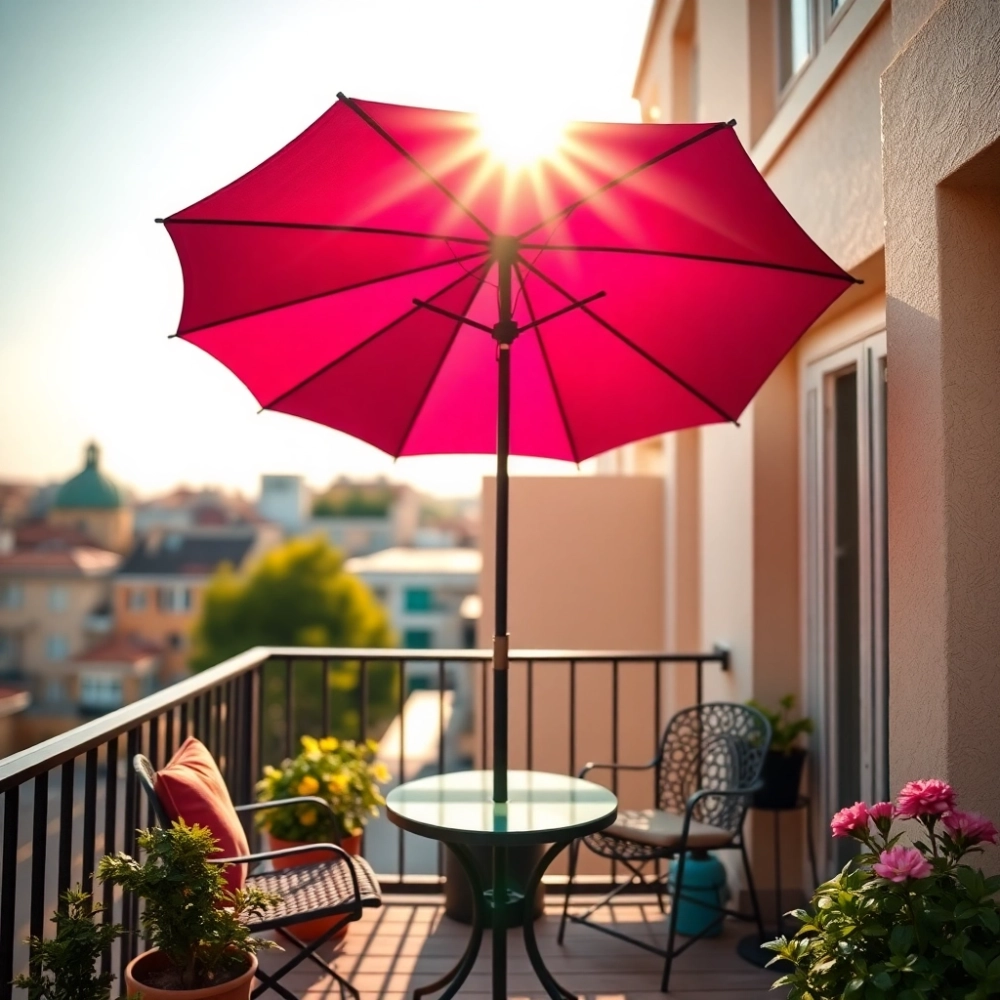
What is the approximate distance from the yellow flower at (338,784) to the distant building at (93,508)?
202 ft

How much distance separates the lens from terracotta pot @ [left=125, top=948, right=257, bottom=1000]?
2150 mm

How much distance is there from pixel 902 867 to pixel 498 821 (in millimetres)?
1061

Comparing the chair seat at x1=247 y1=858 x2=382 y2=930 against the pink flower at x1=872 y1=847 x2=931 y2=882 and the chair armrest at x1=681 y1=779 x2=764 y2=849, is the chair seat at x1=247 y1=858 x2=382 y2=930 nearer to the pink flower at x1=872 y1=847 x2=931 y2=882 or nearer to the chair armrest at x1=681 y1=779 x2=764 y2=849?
the chair armrest at x1=681 y1=779 x2=764 y2=849

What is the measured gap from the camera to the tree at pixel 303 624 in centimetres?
3766

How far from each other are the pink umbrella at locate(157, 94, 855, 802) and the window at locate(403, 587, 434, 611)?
5294 cm

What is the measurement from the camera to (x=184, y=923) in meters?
2.16

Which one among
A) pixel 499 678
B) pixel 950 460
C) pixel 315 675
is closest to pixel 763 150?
→ pixel 950 460

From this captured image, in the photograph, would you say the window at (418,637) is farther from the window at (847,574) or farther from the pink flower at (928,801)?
the pink flower at (928,801)

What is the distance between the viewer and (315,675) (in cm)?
3719

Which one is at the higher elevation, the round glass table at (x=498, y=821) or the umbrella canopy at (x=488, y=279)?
the umbrella canopy at (x=488, y=279)

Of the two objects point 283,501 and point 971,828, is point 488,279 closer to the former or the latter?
point 971,828

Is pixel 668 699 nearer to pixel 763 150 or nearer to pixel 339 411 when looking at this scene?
pixel 763 150

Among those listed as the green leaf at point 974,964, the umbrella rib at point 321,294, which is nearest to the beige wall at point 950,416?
the green leaf at point 974,964

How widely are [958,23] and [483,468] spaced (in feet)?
15.7
